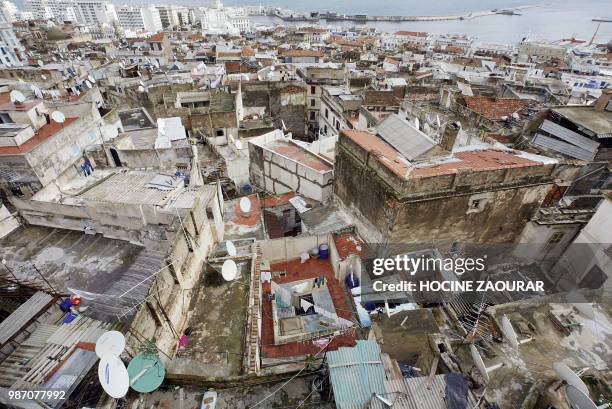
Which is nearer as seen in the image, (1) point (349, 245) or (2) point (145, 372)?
(2) point (145, 372)

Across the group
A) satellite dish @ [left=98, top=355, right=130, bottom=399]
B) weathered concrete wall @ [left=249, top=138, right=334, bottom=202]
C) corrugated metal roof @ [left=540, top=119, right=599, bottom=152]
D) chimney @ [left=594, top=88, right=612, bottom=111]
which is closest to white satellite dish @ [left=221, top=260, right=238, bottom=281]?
satellite dish @ [left=98, top=355, right=130, bottom=399]

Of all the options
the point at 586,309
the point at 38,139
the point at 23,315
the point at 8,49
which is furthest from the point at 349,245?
the point at 8,49

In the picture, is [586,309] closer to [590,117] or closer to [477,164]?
[477,164]

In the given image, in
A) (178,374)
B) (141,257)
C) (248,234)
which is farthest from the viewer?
(248,234)

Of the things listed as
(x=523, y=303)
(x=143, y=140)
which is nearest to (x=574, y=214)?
(x=523, y=303)

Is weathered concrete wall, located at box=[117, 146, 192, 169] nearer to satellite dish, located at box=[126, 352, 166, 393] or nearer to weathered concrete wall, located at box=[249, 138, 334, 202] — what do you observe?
weathered concrete wall, located at box=[249, 138, 334, 202]

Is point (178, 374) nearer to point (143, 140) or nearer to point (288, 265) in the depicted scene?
point (288, 265)

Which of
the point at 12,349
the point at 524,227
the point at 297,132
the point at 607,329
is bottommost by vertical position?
the point at 297,132
